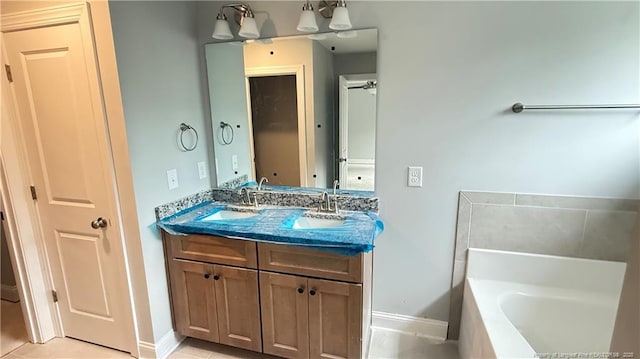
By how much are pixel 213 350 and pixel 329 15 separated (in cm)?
225

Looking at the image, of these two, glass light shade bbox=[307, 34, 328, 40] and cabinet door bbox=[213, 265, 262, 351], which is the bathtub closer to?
cabinet door bbox=[213, 265, 262, 351]

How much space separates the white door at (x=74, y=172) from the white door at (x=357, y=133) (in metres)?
1.37

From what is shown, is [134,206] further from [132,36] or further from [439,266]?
[439,266]

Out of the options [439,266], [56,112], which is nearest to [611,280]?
[439,266]

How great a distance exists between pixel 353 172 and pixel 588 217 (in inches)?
52.5

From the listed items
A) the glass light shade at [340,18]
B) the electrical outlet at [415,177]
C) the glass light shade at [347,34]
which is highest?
the glass light shade at [340,18]

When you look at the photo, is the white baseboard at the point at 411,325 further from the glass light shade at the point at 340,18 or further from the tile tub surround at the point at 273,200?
the glass light shade at the point at 340,18

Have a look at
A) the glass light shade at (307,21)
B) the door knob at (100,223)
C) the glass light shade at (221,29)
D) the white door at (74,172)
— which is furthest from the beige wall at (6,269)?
the glass light shade at (307,21)

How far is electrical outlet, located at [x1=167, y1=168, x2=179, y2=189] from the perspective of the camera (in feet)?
6.35

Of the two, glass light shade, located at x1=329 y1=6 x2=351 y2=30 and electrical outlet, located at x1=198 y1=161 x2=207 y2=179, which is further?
electrical outlet, located at x1=198 y1=161 x2=207 y2=179

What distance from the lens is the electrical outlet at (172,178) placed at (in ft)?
6.35

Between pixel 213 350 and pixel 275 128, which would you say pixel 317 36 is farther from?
pixel 213 350

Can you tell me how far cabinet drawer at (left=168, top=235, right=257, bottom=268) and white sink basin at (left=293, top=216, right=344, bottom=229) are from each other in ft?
1.08

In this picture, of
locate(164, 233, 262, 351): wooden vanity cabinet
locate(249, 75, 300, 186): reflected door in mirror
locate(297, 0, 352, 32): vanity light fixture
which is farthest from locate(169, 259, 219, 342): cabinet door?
locate(297, 0, 352, 32): vanity light fixture
